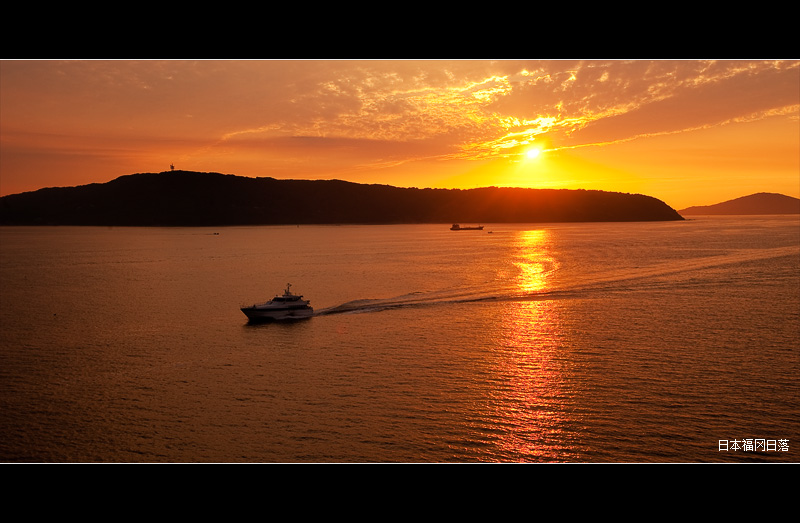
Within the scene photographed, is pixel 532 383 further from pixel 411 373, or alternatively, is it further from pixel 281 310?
pixel 281 310

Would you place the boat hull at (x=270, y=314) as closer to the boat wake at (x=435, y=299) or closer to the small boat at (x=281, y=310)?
the small boat at (x=281, y=310)

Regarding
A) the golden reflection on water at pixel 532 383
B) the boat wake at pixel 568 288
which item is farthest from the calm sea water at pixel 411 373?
the boat wake at pixel 568 288

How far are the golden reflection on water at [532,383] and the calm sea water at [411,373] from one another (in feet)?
0.50

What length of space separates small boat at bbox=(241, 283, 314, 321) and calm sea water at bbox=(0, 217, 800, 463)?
6.01 feet

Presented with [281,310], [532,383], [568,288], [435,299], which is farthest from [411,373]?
[568,288]

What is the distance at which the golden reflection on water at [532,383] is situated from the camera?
2645 cm

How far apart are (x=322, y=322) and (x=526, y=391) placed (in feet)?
89.5

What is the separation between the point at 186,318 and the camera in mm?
58375

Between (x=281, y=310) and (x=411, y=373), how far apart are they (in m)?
24.0

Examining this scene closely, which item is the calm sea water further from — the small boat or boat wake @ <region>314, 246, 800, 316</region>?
the small boat

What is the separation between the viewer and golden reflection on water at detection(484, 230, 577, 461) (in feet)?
86.8

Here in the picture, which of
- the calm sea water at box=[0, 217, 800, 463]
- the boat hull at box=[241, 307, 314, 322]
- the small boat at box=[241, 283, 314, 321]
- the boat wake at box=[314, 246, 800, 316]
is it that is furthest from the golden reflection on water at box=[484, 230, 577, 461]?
the boat hull at box=[241, 307, 314, 322]

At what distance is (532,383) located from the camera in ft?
117
